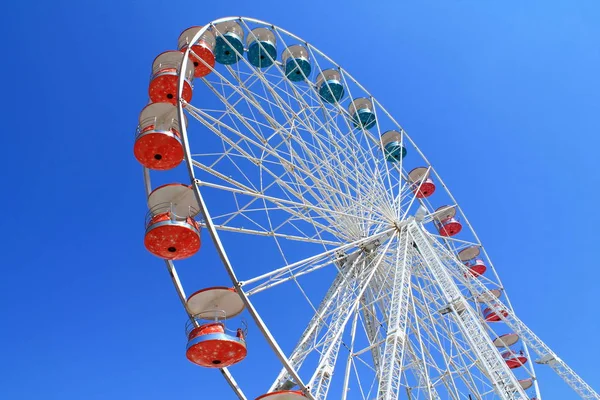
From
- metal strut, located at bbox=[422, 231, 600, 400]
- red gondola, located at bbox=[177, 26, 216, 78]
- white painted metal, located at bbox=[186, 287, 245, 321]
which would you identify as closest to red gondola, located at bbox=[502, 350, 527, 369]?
metal strut, located at bbox=[422, 231, 600, 400]

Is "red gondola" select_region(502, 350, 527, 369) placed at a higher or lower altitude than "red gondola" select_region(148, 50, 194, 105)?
lower

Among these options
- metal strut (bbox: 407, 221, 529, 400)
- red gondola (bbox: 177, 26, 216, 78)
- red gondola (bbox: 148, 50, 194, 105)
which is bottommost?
metal strut (bbox: 407, 221, 529, 400)

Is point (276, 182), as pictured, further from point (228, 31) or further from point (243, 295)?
point (228, 31)

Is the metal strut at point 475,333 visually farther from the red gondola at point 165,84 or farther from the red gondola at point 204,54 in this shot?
the red gondola at point 165,84

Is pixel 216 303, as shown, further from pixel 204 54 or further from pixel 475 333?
pixel 204 54

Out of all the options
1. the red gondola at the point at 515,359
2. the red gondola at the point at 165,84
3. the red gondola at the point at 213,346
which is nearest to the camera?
the red gondola at the point at 213,346

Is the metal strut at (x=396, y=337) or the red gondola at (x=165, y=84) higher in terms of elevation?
the red gondola at (x=165, y=84)

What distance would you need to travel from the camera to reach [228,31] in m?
14.0

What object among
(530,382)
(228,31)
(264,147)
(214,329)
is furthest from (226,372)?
(530,382)

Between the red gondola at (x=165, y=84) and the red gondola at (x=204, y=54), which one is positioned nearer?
the red gondola at (x=165, y=84)

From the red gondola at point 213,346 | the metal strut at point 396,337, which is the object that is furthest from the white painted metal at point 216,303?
the metal strut at point 396,337

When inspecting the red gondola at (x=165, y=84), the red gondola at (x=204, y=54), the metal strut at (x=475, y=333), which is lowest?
the metal strut at (x=475, y=333)

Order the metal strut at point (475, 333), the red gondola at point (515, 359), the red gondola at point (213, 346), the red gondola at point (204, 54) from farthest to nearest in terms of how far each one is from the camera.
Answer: the red gondola at point (515, 359) → the red gondola at point (204, 54) → the metal strut at point (475, 333) → the red gondola at point (213, 346)

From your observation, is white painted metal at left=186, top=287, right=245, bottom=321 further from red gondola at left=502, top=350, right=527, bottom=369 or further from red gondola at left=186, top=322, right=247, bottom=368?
red gondola at left=502, top=350, right=527, bottom=369
